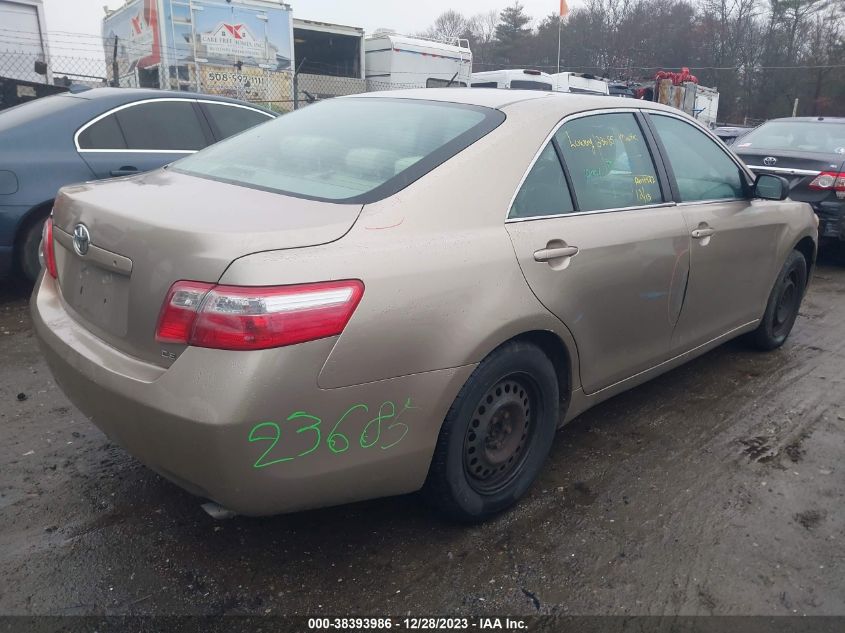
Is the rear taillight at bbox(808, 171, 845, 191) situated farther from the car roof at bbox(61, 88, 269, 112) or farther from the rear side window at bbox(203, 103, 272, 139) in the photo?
the car roof at bbox(61, 88, 269, 112)

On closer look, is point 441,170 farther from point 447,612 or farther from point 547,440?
point 447,612

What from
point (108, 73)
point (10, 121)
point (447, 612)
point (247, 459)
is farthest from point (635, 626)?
point (108, 73)

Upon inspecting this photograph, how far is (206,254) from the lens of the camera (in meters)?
1.94

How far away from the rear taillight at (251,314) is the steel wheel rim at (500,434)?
714 millimetres

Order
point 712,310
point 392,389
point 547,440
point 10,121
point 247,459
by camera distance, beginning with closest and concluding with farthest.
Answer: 1. point 247,459
2. point 392,389
3. point 547,440
4. point 712,310
5. point 10,121

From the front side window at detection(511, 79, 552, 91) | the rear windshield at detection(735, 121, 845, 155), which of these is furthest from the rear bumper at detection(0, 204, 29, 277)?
the front side window at detection(511, 79, 552, 91)

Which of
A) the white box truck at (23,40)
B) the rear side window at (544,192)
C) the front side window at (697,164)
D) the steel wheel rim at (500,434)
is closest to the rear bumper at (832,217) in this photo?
the front side window at (697,164)

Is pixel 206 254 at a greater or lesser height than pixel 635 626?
greater

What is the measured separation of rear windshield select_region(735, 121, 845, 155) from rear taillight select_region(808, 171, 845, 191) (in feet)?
2.16

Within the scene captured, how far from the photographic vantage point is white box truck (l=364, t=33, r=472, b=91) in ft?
51.4

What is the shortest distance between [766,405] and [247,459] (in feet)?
10.1

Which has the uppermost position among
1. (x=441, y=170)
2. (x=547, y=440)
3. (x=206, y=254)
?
(x=441, y=170)

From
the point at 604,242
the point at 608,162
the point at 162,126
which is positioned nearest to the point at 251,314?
the point at 604,242

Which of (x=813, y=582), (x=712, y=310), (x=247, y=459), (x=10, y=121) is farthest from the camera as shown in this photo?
(x=10, y=121)
